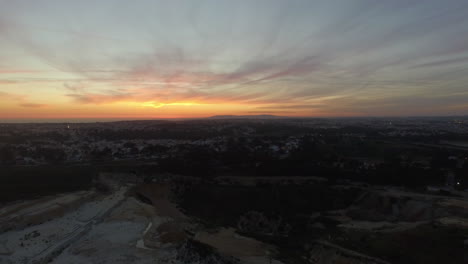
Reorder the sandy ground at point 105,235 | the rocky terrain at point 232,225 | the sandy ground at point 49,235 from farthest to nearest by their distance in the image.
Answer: the rocky terrain at point 232,225 < the sandy ground at point 49,235 < the sandy ground at point 105,235

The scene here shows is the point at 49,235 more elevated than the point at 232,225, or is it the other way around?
the point at 49,235

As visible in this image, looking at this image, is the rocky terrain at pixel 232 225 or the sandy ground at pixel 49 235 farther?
the rocky terrain at pixel 232 225

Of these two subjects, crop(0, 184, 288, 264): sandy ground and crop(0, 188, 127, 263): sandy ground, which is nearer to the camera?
crop(0, 184, 288, 264): sandy ground

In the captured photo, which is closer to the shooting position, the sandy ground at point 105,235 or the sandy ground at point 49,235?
the sandy ground at point 105,235

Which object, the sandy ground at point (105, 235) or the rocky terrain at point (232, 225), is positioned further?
the rocky terrain at point (232, 225)

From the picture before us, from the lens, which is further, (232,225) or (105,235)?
(232,225)

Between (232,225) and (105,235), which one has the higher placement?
(105,235)

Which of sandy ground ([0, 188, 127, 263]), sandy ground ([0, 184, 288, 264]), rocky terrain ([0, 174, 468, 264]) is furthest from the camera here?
rocky terrain ([0, 174, 468, 264])

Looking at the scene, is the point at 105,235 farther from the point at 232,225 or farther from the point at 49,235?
the point at 232,225

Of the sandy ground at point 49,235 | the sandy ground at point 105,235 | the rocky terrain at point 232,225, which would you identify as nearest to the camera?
the sandy ground at point 105,235

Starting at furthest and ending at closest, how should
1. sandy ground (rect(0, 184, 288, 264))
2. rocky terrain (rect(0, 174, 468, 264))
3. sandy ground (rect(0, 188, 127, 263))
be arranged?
1. rocky terrain (rect(0, 174, 468, 264))
2. sandy ground (rect(0, 188, 127, 263))
3. sandy ground (rect(0, 184, 288, 264))

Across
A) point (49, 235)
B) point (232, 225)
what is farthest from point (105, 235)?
point (232, 225)

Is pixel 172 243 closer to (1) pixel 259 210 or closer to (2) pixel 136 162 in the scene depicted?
(1) pixel 259 210
